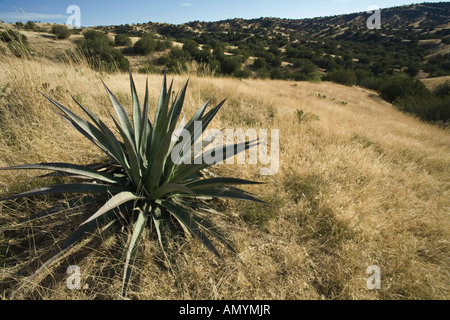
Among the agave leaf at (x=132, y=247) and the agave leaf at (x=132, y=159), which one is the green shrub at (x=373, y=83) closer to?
the agave leaf at (x=132, y=159)

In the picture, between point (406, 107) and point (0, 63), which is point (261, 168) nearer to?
point (0, 63)

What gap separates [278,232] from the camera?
2.09 meters

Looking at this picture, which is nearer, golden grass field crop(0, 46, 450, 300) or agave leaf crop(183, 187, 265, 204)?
golden grass field crop(0, 46, 450, 300)

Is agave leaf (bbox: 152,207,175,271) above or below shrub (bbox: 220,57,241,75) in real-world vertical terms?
below

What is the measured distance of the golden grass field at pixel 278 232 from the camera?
1.52 m

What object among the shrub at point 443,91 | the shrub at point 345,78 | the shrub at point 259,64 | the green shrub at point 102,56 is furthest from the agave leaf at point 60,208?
the shrub at point 259,64

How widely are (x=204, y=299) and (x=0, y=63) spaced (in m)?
4.28

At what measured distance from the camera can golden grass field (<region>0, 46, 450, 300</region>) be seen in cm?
152

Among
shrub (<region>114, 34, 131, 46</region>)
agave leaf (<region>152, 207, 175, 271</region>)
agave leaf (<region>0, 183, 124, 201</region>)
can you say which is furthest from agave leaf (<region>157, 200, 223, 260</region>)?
shrub (<region>114, 34, 131, 46</region>)

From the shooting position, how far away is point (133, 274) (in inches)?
60.0

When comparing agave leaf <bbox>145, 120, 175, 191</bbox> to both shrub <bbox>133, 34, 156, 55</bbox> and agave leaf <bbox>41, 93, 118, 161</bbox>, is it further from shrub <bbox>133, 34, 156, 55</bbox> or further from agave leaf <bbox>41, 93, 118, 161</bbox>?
shrub <bbox>133, 34, 156, 55</bbox>

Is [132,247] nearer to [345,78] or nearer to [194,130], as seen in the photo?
[194,130]

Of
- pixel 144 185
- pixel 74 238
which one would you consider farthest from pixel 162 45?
pixel 74 238
